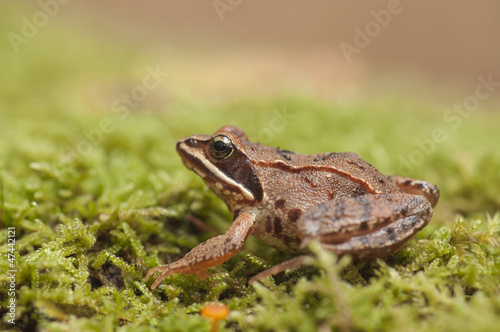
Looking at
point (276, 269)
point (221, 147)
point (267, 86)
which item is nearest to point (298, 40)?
point (267, 86)

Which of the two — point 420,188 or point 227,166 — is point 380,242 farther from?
point 227,166

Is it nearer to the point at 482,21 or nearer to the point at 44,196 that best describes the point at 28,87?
the point at 44,196

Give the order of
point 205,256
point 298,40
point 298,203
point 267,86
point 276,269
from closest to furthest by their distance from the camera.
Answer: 1. point 276,269
2. point 205,256
3. point 298,203
4. point 267,86
5. point 298,40

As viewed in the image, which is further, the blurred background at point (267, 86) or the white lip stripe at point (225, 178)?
the blurred background at point (267, 86)

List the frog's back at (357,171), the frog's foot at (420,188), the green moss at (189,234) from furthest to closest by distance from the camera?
the frog's foot at (420,188), the frog's back at (357,171), the green moss at (189,234)

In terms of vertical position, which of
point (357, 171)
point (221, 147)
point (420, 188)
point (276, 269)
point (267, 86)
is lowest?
point (276, 269)

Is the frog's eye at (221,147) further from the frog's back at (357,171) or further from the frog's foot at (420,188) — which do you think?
the frog's foot at (420,188)

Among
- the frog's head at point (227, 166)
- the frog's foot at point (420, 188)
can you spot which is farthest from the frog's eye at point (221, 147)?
the frog's foot at point (420, 188)

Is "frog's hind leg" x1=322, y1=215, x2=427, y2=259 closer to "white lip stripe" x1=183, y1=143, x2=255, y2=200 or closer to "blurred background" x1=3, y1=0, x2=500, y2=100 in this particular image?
"white lip stripe" x1=183, y1=143, x2=255, y2=200
